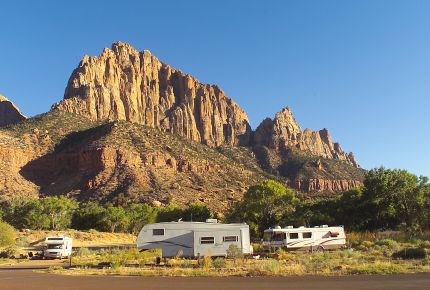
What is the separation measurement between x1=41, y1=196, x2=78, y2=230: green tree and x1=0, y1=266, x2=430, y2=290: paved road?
5928cm

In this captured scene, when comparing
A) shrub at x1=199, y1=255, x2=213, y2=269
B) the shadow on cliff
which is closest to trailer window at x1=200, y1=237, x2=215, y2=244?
shrub at x1=199, y1=255, x2=213, y2=269

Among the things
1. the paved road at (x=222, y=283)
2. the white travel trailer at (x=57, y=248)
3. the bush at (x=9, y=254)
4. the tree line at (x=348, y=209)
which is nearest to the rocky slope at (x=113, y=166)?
the tree line at (x=348, y=209)

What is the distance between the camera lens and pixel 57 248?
129 feet

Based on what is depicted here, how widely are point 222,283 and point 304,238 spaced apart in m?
21.3

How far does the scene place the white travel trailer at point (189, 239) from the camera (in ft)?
105

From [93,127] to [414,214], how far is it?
86.0 m

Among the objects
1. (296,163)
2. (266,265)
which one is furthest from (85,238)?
(296,163)

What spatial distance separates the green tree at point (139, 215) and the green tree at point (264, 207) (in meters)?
21.7

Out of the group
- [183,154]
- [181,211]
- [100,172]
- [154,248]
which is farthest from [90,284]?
[183,154]

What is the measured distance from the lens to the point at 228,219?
64375 mm

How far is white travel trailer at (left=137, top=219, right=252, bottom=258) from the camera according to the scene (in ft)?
105

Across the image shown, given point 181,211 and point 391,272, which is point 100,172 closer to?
point 181,211

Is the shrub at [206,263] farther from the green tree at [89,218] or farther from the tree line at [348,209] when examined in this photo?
the green tree at [89,218]

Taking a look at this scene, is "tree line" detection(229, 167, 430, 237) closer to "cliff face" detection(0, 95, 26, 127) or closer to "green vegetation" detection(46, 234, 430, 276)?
"green vegetation" detection(46, 234, 430, 276)
